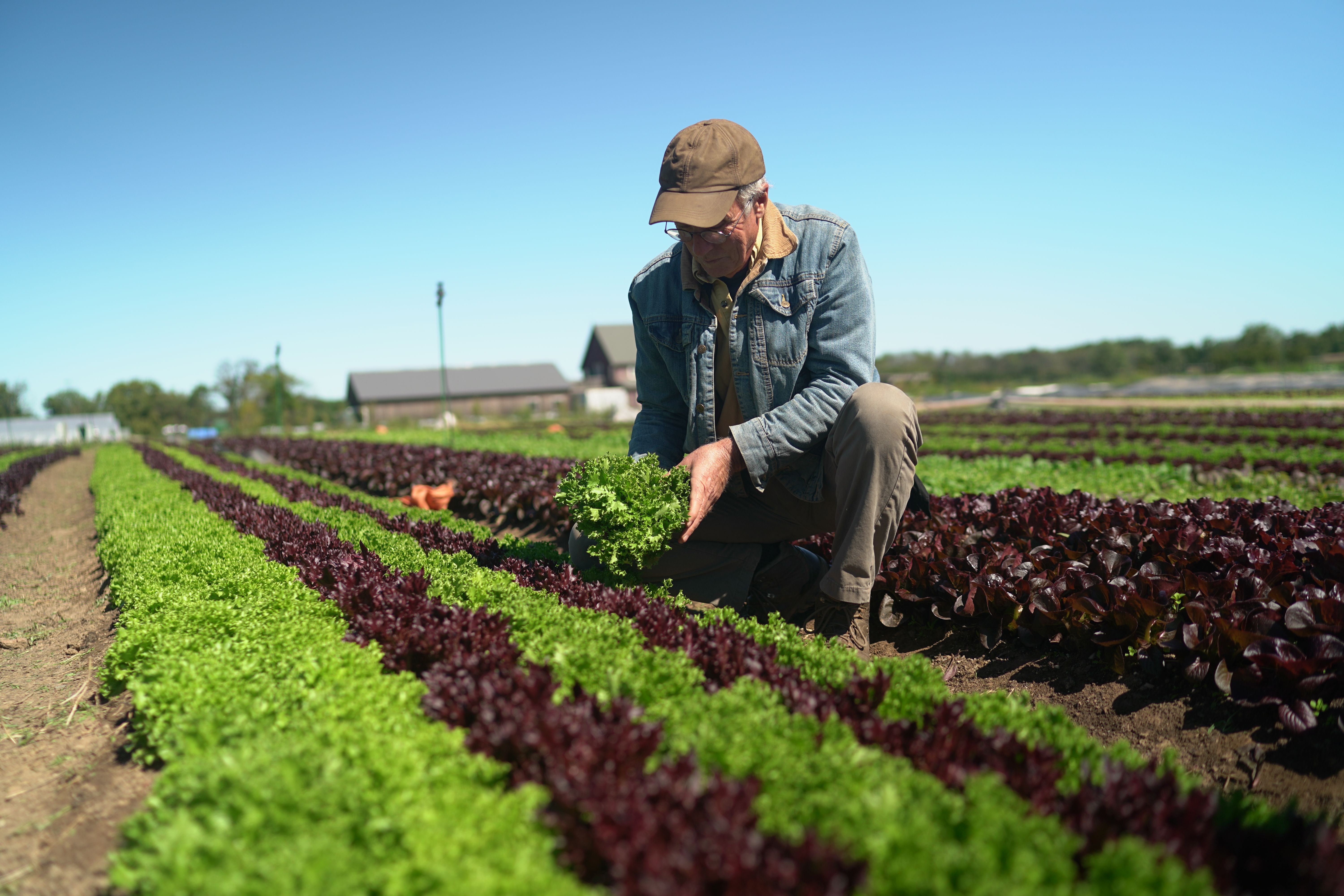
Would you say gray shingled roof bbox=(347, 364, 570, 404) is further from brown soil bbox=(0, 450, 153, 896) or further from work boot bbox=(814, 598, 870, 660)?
work boot bbox=(814, 598, 870, 660)

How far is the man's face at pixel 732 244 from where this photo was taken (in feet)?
11.9

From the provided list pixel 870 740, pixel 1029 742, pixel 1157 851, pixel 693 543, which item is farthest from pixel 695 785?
pixel 693 543

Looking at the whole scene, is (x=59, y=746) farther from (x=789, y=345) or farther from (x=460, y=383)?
(x=460, y=383)

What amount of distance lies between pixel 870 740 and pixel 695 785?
0.67 m

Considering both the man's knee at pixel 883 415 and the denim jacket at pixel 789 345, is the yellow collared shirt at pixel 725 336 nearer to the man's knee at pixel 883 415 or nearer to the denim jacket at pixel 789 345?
the denim jacket at pixel 789 345

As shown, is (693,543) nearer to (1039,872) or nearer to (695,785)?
(695,785)

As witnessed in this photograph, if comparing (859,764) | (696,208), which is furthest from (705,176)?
(859,764)

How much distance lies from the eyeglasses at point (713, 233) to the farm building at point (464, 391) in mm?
60765

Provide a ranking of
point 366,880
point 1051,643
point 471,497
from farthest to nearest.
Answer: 1. point 471,497
2. point 1051,643
3. point 366,880

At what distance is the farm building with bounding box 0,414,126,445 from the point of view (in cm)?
6675

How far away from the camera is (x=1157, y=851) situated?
5.14 feet

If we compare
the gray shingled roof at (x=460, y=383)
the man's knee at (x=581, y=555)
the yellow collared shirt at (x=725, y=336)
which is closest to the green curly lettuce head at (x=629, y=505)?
the man's knee at (x=581, y=555)

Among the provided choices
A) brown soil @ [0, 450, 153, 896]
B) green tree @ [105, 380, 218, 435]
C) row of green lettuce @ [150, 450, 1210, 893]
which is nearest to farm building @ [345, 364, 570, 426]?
green tree @ [105, 380, 218, 435]

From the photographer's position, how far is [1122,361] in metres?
84.8
